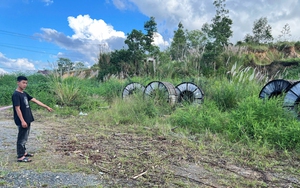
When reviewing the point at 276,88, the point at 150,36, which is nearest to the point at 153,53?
the point at 150,36

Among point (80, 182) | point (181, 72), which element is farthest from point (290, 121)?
point (181, 72)

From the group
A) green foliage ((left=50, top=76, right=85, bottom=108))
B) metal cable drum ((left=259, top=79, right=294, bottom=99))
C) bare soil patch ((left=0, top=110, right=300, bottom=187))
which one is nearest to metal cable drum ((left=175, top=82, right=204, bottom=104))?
metal cable drum ((left=259, top=79, right=294, bottom=99))

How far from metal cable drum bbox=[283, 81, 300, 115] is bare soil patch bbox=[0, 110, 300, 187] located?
1764 millimetres

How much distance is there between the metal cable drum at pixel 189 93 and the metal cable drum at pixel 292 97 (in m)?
2.37

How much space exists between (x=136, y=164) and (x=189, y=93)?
464 centimetres

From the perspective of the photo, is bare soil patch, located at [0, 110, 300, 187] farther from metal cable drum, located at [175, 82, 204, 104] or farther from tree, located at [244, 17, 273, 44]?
tree, located at [244, 17, 273, 44]

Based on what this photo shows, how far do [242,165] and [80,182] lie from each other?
6.74 feet

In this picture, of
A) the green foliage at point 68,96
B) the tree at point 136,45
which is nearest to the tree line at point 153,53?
the tree at point 136,45

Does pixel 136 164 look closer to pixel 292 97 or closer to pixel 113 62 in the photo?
pixel 292 97

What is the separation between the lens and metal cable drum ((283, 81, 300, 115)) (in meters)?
4.89

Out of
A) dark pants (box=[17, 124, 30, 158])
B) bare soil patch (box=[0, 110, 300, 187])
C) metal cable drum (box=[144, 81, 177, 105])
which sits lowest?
bare soil patch (box=[0, 110, 300, 187])

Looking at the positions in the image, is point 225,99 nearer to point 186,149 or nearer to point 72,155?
point 186,149

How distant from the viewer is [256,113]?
14.9 feet

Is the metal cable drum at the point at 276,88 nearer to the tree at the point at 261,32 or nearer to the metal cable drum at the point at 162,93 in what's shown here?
the metal cable drum at the point at 162,93
